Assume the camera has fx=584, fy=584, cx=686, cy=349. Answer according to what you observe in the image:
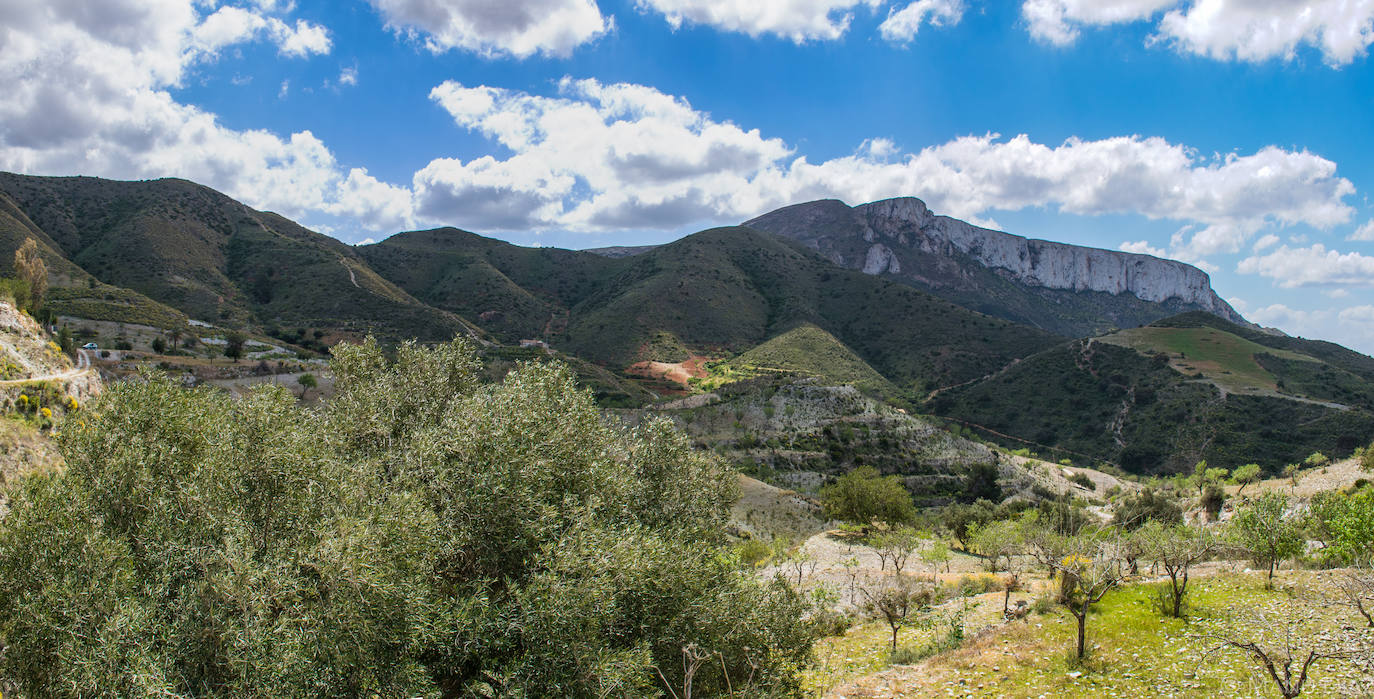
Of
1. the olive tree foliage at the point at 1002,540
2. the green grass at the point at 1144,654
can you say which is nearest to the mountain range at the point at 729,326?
the olive tree foliage at the point at 1002,540

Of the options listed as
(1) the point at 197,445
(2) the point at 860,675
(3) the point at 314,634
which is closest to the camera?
(3) the point at 314,634

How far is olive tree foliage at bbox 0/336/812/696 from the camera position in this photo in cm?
1036

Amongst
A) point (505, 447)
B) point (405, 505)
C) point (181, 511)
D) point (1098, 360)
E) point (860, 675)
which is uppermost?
point (1098, 360)

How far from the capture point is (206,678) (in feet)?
34.4

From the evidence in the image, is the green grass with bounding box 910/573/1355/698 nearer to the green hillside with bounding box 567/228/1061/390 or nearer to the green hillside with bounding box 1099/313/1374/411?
the green hillside with bounding box 1099/313/1374/411

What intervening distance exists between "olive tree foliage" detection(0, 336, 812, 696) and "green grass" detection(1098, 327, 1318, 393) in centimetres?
11148

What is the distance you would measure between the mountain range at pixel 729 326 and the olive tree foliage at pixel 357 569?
72304 mm

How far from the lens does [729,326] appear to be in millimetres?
133125

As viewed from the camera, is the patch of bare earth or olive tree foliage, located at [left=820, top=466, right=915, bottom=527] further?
the patch of bare earth

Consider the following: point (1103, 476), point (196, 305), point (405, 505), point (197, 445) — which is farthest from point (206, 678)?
point (196, 305)

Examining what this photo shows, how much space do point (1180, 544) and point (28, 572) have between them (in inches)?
1200

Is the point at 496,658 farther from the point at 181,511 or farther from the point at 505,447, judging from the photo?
the point at 181,511

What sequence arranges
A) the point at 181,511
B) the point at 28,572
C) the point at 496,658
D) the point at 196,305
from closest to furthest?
the point at 496,658 → the point at 28,572 → the point at 181,511 → the point at 196,305

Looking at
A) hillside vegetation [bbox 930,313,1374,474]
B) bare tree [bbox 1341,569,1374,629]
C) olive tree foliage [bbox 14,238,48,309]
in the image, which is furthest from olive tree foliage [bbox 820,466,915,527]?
olive tree foliage [bbox 14,238,48,309]
